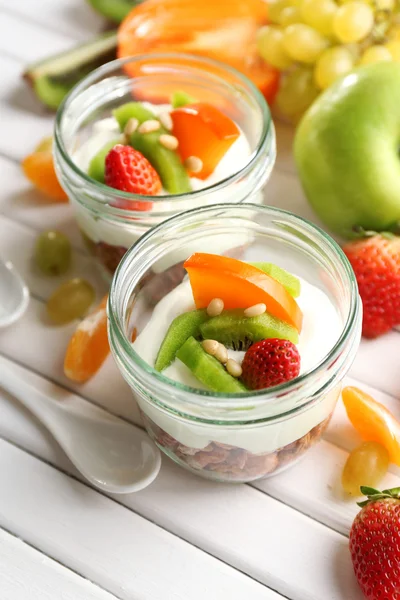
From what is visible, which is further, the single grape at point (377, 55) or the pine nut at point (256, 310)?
the single grape at point (377, 55)

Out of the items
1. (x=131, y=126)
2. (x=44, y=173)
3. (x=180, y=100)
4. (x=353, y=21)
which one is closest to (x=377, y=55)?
(x=353, y=21)

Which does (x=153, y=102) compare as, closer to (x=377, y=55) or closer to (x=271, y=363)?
(x=377, y=55)

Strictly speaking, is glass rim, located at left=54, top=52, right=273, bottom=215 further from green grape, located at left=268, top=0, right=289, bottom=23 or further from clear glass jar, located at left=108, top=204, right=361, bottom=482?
green grape, located at left=268, top=0, right=289, bottom=23

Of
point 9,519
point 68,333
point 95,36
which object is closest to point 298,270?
point 68,333

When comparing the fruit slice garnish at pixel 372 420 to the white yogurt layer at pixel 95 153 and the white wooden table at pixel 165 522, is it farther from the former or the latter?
the white yogurt layer at pixel 95 153

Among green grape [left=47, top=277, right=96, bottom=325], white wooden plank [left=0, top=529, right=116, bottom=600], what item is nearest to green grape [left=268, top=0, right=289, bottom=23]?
green grape [left=47, top=277, right=96, bottom=325]

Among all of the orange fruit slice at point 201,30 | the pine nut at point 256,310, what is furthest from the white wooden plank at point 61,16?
the pine nut at point 256,310
